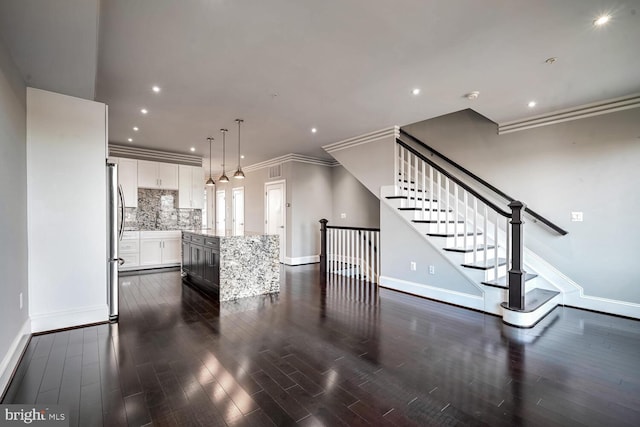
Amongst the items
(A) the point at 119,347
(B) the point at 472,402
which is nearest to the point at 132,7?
(A) the point at 119,347

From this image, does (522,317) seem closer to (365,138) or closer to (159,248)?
(365,138)

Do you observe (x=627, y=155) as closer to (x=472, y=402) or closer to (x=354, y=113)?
(x=354, y=113)

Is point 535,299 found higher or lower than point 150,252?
lower

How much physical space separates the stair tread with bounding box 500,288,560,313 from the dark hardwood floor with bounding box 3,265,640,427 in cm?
21

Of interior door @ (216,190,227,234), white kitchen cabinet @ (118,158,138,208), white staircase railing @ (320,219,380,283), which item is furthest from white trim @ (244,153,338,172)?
white kitchen cabinet @ (118,158,138,208)

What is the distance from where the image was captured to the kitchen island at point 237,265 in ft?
14.2

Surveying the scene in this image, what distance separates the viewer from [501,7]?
215cm

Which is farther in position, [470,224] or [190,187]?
[190,187]

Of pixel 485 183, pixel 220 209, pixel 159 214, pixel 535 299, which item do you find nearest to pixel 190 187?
pixel 159 214

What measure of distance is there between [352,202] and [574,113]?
464cm

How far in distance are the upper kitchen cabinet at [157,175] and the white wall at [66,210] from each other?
364 cm

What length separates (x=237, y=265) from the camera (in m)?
4.43

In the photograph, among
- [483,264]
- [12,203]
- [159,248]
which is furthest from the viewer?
[159,248]

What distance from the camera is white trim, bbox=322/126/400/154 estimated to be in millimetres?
5027
